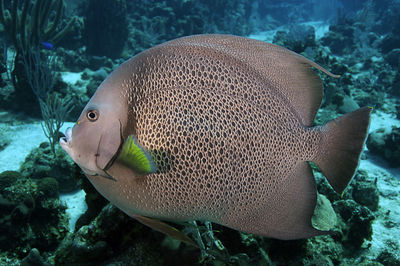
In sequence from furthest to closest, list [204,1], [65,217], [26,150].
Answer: [204,1] → [26,150] → [65,217]

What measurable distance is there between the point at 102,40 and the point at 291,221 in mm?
11854

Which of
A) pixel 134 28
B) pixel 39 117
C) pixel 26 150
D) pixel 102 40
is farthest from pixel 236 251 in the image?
pixel 134 28

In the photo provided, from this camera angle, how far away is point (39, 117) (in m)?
6.22

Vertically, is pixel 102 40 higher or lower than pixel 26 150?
higher

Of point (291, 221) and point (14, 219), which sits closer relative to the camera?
point (291, 221)

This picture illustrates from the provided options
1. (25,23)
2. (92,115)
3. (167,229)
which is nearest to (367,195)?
(167,229)

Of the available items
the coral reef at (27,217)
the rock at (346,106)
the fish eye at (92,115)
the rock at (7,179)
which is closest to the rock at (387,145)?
the rock at (346,106)

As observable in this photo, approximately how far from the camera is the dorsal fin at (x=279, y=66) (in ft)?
3.62

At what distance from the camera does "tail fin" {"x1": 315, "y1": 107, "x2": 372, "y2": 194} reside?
998 mm

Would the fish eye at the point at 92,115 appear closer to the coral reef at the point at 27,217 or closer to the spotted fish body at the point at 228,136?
the spotted fish body at the point at 228,136

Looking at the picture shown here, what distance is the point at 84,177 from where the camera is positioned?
1.98m

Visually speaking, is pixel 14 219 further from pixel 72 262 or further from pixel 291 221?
pixel 291 221

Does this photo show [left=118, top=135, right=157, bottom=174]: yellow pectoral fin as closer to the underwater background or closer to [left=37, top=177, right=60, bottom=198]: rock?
the underwater background

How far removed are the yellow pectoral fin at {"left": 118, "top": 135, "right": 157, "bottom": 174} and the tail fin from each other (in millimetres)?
791
